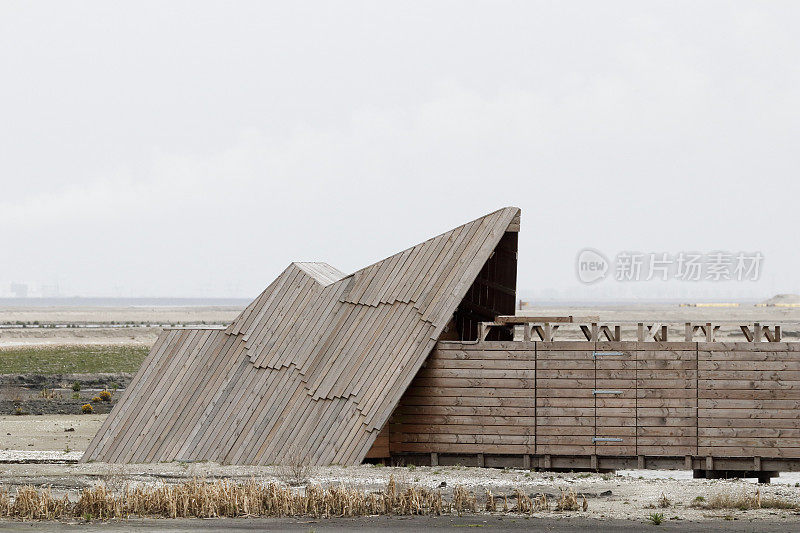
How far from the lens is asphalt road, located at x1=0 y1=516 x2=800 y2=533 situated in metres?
17.0

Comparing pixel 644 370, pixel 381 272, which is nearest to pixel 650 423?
pixel 644 370

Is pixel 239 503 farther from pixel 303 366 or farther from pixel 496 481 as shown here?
pixel 303 366

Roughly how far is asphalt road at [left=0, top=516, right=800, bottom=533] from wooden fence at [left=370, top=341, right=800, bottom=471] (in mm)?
4495

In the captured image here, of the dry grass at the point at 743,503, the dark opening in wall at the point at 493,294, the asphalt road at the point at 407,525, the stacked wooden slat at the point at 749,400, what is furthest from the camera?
the dark opening in wall at the point at 493,294

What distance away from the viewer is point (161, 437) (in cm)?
2383

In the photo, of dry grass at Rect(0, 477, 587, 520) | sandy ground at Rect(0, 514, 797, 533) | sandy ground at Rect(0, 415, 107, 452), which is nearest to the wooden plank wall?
dry grass at Rect(0, 477, 587, 520)

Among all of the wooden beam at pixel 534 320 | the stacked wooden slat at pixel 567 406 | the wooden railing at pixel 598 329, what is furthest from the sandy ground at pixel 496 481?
the wooden beam at pixel 534 320

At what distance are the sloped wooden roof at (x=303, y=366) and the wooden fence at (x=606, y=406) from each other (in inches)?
29.2

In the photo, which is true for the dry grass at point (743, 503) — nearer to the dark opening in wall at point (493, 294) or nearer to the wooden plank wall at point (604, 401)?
the wooden plank wall at point (604, 401)

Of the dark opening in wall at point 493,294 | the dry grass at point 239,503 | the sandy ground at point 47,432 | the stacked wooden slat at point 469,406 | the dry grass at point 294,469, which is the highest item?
the dark opening in wall at point 493,294

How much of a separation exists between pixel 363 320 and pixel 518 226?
11.7ft

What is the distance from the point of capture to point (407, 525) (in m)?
17.3

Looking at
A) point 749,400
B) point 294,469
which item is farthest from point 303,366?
point 749,400

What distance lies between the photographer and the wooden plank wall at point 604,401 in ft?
72.5
